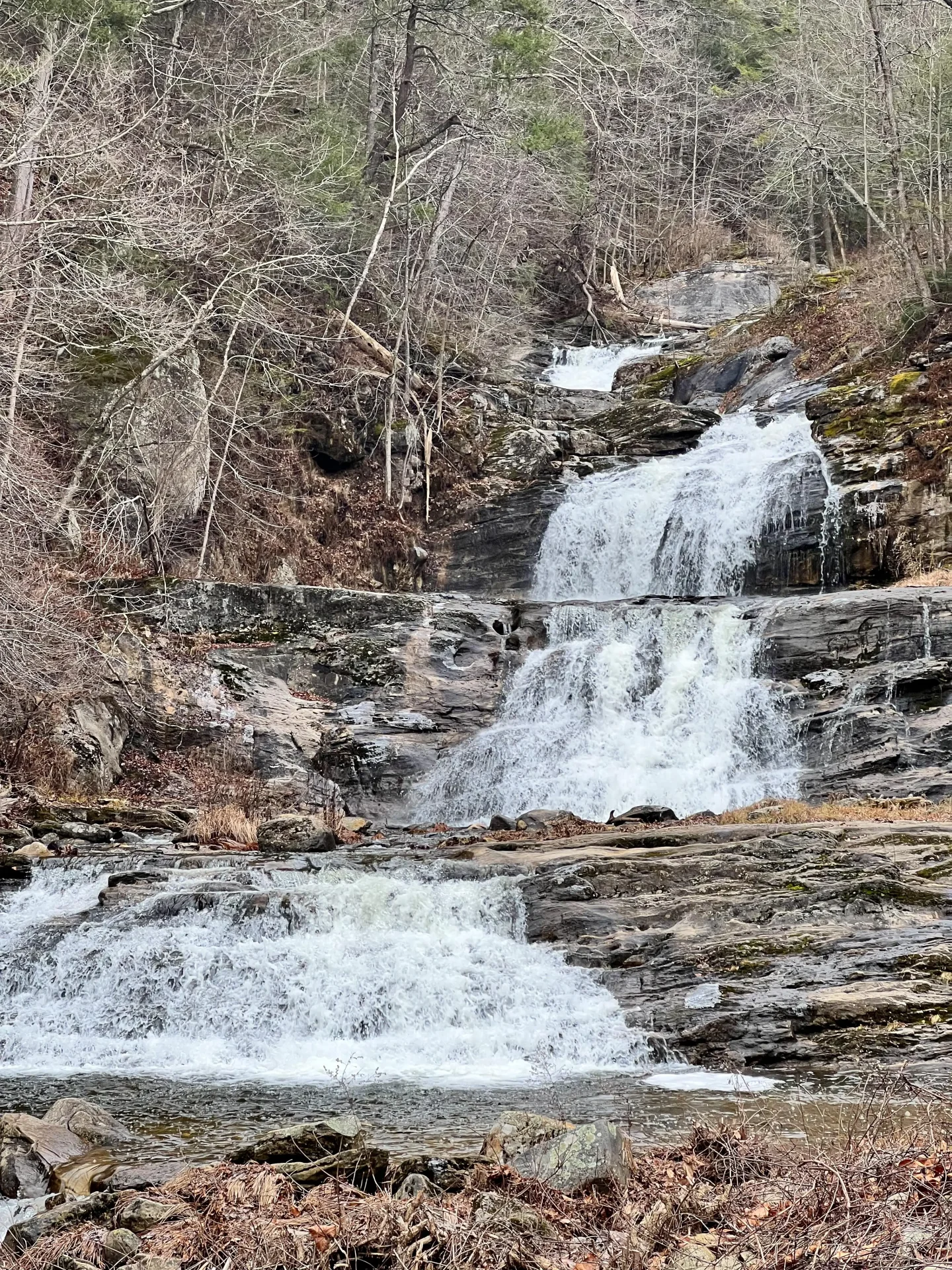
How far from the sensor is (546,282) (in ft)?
119

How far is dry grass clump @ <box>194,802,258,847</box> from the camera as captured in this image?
12.9 m

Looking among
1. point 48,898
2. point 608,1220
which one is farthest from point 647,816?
point 608,1220

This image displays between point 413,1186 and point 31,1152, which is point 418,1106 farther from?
point 413,1186

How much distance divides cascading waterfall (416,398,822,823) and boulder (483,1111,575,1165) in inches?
368

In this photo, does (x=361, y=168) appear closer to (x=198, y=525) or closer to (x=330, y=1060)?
(x=198, y=525)

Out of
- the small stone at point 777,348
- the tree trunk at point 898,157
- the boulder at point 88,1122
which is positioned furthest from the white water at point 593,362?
the boulder at point 88,1122

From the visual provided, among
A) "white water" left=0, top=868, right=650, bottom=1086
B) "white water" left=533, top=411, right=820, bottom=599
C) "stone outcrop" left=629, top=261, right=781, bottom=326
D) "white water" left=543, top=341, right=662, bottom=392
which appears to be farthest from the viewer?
"stone outcrop" left=629, top=261, right=781, bottom=326

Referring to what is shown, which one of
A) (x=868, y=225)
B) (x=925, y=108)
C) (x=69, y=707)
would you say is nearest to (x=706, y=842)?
(x=69, y=707)

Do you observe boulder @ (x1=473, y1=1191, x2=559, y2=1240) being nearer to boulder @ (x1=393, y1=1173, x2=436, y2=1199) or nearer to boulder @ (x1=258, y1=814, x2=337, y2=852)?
boulder @ (x1=393, y1=1173, x2=436, y2=1199)

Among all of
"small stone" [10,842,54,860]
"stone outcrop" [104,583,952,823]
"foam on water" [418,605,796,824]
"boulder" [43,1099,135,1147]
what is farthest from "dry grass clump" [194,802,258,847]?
"boulder" [43,1099,135,1147]

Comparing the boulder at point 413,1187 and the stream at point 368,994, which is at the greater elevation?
the boulder at point 413,1187

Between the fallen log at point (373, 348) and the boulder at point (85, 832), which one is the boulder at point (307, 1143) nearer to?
the boulder at point (85, 832)

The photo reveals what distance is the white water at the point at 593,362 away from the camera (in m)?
30.9

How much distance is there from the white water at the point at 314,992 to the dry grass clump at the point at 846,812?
11.4 feet
